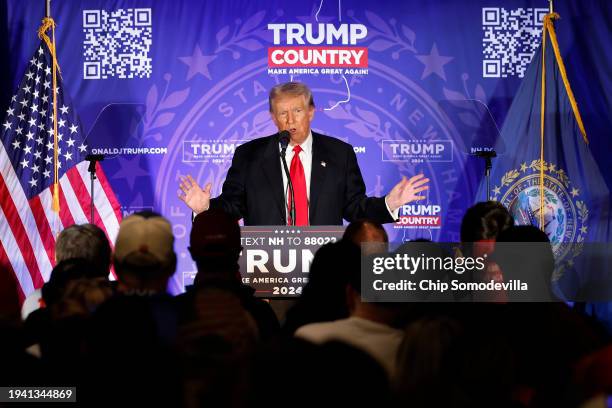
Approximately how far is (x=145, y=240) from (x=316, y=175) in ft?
9.90

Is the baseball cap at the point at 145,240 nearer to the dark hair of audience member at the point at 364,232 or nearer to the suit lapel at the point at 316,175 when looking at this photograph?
the dark hair of audience member at the point at 364,232

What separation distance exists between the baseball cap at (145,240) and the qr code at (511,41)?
17.1ft

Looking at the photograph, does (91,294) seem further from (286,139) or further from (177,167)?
(177,167)

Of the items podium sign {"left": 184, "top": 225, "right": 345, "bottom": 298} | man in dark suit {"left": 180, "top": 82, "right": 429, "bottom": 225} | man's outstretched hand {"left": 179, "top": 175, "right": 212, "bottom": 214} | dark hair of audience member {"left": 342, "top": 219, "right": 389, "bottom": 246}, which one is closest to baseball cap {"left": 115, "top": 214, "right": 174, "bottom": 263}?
dark hair of audience member {"left": 342, "top": 219, "right": 389, "bottom": 246}

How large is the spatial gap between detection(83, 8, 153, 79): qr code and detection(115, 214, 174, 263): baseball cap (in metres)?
4.85

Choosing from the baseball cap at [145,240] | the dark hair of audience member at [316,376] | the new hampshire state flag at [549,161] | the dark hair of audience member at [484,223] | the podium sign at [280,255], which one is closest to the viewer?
the dark hair of audience member at [316,376]

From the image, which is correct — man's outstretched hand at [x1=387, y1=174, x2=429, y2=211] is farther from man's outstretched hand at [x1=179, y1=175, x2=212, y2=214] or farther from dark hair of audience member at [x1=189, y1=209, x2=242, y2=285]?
dark hair of audience member at [x1=189, y1=209, x2=242, y2=285]

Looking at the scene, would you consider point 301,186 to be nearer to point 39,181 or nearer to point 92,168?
point 92,168

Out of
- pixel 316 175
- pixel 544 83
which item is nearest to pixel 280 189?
pixel 316 175

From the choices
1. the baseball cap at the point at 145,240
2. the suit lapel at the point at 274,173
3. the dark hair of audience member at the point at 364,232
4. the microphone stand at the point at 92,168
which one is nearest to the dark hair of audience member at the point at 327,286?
the baseball cap at the point at 145,240

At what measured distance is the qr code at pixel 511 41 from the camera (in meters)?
7.30

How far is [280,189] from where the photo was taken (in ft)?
18.2

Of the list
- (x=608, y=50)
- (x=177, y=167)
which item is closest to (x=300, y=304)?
(x=177, y=167)

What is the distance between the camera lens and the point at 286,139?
4.39 metres
